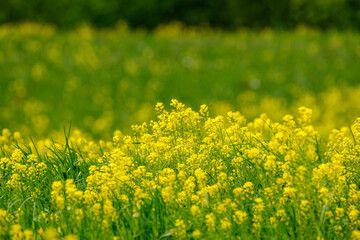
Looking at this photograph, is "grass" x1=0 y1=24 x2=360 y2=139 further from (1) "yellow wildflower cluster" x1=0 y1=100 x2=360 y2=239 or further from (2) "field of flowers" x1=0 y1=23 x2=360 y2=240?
(1) "yellow wildflower cluster" x1=0 y1=100 x2=360 y2=239

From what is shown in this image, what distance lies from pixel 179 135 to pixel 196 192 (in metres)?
0.66

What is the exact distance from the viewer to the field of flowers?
2734mm

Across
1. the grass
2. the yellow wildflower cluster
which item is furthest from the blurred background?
the yellow wildflower cluster

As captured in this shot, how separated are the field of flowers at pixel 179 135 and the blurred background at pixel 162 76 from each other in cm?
4

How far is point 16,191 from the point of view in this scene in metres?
3.21

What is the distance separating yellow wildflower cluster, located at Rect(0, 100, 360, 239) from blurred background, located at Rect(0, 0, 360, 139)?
19.0 feet

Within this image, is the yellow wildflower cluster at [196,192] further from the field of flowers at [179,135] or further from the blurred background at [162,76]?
the blurred background at [162,76]

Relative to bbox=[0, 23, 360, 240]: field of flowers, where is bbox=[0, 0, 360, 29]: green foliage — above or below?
above

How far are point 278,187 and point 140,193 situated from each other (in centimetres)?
86

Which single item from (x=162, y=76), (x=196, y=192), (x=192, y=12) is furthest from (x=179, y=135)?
(x=192, y=12)

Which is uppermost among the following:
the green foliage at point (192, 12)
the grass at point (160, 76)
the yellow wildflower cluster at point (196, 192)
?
the green foliage at point (192, 12)

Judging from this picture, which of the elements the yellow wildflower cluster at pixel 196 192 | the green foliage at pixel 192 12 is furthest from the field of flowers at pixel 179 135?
the green foliage at pixel 192 12

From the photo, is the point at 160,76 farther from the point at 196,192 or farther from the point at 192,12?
the point at 196,192

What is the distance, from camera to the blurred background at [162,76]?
10422 mm
